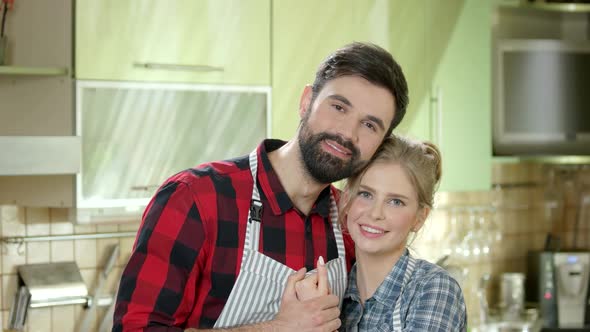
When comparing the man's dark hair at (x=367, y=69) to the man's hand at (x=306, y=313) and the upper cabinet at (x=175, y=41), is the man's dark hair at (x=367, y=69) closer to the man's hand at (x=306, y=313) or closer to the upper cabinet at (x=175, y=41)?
the man's hand at (x=306, y=313)

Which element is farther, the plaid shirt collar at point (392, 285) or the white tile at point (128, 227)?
the white tile at point (128, 227)

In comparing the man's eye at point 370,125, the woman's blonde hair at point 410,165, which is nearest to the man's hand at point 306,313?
the woman's blonde hair at point 410,165

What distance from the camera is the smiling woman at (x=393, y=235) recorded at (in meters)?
1.82

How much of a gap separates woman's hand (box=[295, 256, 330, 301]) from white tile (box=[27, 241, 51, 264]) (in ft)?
4.75

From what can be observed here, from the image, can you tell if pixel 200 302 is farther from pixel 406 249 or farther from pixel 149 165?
pixel 149 165

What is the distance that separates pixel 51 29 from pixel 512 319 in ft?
7.97

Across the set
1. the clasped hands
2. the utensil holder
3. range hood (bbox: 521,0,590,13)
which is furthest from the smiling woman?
range hood (bbox: 521,0,590,13)

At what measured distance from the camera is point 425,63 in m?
3.47

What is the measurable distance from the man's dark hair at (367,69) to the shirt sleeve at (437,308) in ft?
1.08

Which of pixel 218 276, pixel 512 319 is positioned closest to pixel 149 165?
pixel 218 276

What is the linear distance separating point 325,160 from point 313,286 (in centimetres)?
25

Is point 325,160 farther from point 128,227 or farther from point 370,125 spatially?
point 128,227

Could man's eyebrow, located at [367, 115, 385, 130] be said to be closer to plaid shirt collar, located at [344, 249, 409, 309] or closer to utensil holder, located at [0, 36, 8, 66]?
plaid shirt collar, located at [344, 249, 409, 309]

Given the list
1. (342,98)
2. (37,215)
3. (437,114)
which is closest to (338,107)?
(342,98)
